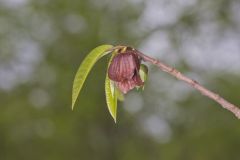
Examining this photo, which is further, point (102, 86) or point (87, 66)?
point (102, 86)

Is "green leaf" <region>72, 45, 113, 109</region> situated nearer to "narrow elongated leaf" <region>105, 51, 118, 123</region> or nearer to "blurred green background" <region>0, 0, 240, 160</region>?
"narrow elongated leaf" <region>105, 51, 118, 123</region>

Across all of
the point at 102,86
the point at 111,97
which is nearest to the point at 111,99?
the point at 111,97

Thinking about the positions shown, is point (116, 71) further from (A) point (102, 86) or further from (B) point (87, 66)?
(A) point (102, 86)

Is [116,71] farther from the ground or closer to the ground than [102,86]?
farther from the ground

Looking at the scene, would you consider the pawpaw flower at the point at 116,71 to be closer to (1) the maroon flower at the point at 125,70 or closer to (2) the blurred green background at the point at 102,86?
(1) the maroon flower at the point at 125,70

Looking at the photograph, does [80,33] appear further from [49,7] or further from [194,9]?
[194,9]

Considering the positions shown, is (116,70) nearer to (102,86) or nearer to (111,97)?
(111,97)

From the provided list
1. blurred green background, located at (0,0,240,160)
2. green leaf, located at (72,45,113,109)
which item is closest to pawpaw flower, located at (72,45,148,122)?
green leaf, located at (72,45,113,109)
